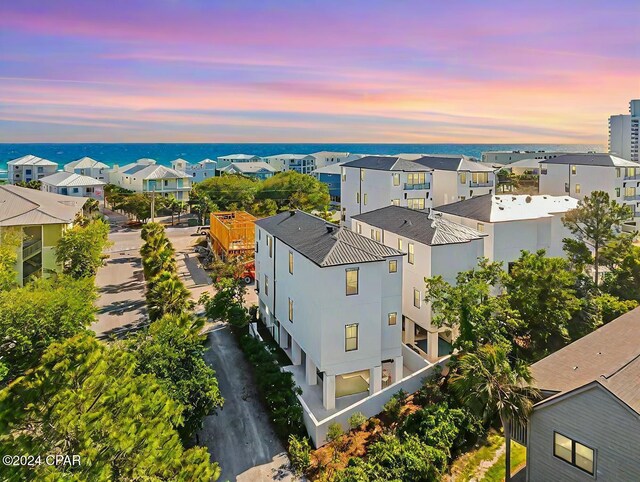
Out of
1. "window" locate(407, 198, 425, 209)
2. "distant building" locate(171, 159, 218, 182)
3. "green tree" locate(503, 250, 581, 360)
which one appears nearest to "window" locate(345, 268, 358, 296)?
"green tree" locate(503, 250, 581, 360)

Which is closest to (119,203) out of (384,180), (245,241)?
(245,241)

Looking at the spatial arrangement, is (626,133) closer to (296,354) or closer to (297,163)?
(297,163)

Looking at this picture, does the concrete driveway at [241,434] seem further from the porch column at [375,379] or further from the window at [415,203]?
the window at [415,203]

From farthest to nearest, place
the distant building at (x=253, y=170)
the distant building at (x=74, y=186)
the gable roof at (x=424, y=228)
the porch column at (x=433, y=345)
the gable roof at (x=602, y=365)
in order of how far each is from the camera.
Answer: the distant building at (x=253, y=170), the distant building at (x=74, y=186), the gable roof at (x=424, y=228), the porch column at (x=433, y=345), the gable roof at (x=602, y=365)

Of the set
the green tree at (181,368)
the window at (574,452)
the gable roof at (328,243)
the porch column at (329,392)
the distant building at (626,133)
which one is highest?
the distant building at (626,133)

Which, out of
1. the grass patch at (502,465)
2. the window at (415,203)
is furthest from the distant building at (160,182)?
the grass patch at (502,465)

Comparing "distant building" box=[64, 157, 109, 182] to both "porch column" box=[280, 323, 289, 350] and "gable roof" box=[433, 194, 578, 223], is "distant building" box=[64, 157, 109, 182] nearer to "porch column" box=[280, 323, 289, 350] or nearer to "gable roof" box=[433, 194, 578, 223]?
"gable roof" box=[433, 194, 578, 223]
